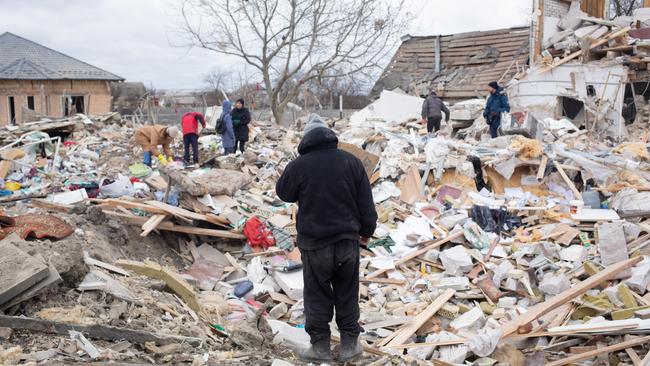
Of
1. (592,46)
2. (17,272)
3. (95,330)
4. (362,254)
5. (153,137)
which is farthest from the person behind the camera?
(592,46)

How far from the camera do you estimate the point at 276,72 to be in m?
23.2

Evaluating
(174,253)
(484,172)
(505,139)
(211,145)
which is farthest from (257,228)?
(211,145)

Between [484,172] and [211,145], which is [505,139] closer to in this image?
[484,172]

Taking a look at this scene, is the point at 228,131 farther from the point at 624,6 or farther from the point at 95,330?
the point at 624,6

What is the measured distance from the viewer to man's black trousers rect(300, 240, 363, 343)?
394 cm

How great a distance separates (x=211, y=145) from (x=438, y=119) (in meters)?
5.57

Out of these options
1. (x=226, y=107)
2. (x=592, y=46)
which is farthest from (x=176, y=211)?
(x=592, y=46)

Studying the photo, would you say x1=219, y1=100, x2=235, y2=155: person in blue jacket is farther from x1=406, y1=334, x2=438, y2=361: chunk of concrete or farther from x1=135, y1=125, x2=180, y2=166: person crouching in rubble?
x1=406, y1=334, x2=438, y2=361: chunk of concrete

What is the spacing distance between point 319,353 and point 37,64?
25.4 meters

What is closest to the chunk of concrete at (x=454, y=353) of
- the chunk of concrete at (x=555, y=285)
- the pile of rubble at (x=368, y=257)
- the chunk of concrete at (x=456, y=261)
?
the pile of rubble at (x=368, y=257)

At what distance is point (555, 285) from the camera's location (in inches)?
249

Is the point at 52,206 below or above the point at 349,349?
above

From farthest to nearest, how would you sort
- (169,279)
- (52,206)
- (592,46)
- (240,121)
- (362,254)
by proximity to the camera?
(592,46) → (240,121) → (362,254) → (52,206) → (169,279)

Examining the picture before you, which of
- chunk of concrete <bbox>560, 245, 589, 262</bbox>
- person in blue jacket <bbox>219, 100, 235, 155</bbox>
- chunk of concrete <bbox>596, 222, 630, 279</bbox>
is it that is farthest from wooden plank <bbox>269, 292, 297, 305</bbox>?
person in blue jacket <bbox>219, 100, 235, 155</bbox>
